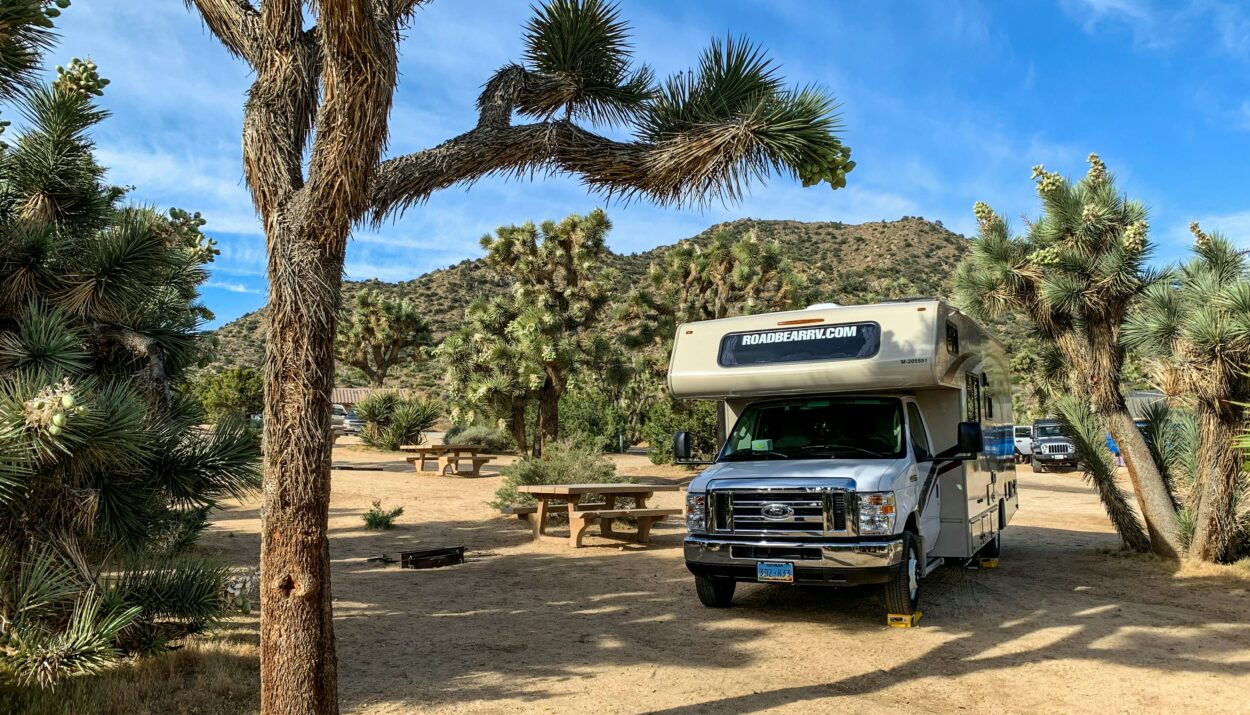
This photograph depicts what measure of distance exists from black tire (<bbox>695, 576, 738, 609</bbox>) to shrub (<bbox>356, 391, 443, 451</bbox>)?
2495 cm

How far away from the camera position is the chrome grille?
7238 millimetres

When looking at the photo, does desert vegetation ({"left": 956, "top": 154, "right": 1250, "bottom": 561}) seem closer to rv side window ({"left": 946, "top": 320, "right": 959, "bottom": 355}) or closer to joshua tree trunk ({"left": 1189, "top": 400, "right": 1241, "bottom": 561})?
joshua tree trunk ({"left": 1189, "top": 400, "right": 1241, "bottom": 561})

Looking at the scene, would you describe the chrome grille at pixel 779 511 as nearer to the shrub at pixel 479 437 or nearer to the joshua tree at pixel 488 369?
the joshua tree at pixel 488 369

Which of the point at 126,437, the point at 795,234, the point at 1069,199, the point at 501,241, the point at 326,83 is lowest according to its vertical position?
the point at 126,437

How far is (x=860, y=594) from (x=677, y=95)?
578cm

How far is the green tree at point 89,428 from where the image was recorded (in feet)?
14.7

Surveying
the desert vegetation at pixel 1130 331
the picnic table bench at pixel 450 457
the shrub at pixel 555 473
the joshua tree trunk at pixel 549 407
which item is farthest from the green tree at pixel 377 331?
the desert vegetation at pixel 1130 331

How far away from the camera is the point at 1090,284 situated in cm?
1109

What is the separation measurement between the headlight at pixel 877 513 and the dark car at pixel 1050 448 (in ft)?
75.4

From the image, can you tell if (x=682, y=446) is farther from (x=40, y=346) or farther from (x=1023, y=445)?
(x=1023, y=445)

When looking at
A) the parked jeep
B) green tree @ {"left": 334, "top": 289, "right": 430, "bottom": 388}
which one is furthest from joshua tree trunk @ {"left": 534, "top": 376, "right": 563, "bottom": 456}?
green tree @ {"left": 334, "top": 289, "right": 430, "bottom": 388}

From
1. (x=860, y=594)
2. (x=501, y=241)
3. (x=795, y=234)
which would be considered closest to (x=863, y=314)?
(x=860, y=594)

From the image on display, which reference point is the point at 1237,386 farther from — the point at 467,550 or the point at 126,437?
the point at 126,437

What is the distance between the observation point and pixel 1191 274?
10164 mm
